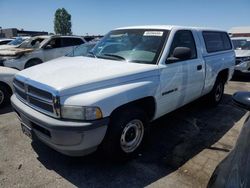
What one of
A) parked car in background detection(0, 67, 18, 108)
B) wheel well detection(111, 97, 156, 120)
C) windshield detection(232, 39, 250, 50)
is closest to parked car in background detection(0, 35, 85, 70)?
parked car in background detection(0, 67, 18, 108)

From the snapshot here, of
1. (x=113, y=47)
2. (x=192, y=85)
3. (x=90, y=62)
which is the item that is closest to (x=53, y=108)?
(x=90, y=62)

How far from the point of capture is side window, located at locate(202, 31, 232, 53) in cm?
508

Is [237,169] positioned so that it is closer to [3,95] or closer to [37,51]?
[3,95]

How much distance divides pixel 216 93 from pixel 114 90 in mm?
3787

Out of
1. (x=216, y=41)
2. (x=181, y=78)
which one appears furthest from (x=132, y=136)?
(x=216, y=41)

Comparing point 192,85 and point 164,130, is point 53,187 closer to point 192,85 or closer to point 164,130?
point 164,130

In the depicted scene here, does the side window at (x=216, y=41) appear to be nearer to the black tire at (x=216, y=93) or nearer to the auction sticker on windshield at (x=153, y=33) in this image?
the black tire at (x=216, y=93)

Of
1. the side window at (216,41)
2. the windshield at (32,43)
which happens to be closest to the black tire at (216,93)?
the side window at (216,41)

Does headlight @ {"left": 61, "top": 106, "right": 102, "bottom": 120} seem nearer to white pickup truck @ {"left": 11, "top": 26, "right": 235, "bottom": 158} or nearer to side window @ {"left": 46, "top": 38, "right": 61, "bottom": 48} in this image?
white pickup truck @ {"left": 11, "top": 26, "right": 235, "bottom": 158}

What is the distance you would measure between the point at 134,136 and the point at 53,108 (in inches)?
50.6

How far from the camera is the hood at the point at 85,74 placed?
9.27 feet

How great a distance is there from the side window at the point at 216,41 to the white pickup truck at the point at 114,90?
0.93 feet

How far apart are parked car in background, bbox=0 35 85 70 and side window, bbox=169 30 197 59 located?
666cm

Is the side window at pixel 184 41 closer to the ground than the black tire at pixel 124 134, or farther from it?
farther from it
